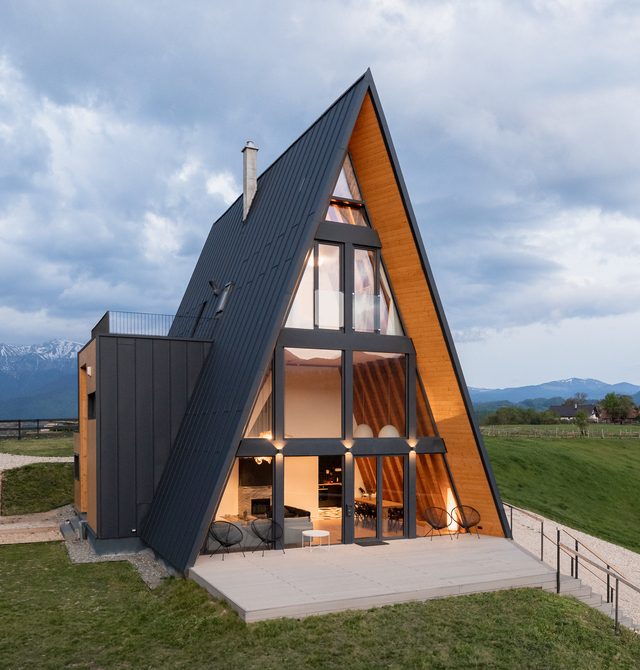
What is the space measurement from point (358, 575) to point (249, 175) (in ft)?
35.1

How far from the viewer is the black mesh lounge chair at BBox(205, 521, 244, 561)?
12.1m

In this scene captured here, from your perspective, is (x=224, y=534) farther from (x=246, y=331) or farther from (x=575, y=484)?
(x=575, y=484)

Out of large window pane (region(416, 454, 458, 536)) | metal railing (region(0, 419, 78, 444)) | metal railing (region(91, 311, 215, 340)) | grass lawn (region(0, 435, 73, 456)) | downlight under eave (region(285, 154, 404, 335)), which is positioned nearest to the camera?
downlight under eave (region(285, 154, 404, 335))

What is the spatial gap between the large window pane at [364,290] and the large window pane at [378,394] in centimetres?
63

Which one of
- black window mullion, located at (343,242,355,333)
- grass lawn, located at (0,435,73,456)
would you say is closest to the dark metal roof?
black window mullion, located at (343,242,355,333)

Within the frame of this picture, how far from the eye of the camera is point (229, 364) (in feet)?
44.0

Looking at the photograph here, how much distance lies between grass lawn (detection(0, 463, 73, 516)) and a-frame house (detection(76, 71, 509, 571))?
22.1 ft

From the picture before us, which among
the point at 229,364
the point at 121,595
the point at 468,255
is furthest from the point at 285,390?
the point at 468,255

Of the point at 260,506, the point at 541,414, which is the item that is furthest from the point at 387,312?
the point at 541,414

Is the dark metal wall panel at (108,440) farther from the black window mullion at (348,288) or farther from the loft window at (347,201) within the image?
the loft window at (347,201)

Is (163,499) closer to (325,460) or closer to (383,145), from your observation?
(325,460)

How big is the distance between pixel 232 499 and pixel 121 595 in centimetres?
264

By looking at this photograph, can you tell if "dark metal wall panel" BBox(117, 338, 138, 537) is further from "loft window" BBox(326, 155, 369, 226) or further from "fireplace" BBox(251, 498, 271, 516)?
"loft window" BBox(326, 155, 369, 226)

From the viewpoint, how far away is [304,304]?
13500mm
